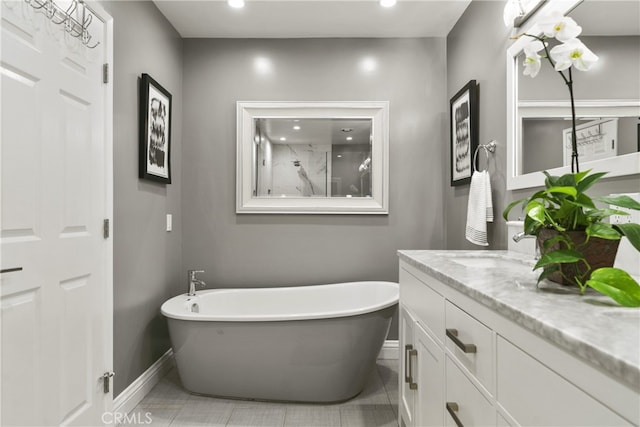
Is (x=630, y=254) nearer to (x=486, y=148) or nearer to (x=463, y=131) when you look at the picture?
(x=486, y=148)

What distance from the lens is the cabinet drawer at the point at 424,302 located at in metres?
1.16

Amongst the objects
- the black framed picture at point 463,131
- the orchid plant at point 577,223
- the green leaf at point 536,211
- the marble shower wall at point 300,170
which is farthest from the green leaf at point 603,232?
the marble shower wall at point 300,170

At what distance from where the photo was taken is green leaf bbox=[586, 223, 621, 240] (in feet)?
2.58

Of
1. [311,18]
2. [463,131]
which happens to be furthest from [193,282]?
[463,131]

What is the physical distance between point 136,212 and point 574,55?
226cm

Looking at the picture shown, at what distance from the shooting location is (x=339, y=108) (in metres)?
2.77

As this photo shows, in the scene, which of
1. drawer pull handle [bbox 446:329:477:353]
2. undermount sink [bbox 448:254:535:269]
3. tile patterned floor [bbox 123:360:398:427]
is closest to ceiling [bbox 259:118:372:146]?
undermount sink [bbox 448:254:535:269]

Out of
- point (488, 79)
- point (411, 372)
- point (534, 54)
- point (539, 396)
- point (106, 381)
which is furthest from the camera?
point (488, 79)

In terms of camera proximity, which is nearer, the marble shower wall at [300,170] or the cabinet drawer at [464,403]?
the cabinet drawer at [464,403]

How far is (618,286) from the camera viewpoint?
2.24 feet

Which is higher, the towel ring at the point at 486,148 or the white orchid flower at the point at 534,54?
the white orchid flower at the point at 534,54

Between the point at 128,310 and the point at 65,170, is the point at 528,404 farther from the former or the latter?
the point at 128,310

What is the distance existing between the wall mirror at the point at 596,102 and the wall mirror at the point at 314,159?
126cm

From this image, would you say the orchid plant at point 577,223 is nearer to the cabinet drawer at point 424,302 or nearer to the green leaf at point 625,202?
the green leaf at point 625,202
